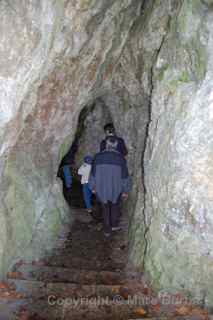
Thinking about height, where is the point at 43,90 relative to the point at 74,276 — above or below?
above

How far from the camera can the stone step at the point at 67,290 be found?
5297 mm

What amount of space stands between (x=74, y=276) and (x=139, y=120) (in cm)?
455

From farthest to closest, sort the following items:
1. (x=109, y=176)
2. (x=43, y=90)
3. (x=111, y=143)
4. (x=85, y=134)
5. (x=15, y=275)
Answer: (x=85, y=134), (x=111, y=143), (x=109, y=176), (x=43, y=90), (x=15, y=275)

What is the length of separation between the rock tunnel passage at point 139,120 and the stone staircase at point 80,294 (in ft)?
0.97

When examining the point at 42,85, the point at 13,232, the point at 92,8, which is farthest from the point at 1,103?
the point at 92,8

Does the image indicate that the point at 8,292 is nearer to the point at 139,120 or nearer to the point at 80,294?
the point at 80,294

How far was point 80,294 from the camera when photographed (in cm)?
527

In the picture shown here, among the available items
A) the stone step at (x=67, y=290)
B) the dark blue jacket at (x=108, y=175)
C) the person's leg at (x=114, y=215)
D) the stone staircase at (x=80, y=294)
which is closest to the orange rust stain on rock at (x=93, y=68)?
the dark blue jacket at (x=108, y=175)

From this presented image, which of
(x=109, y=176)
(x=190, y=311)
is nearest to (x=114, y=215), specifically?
(x=109, y=176)

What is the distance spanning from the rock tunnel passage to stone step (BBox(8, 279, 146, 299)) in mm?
549

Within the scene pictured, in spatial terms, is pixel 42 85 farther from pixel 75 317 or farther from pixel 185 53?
pixel 75 317

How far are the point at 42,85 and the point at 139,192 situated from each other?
2.90 m

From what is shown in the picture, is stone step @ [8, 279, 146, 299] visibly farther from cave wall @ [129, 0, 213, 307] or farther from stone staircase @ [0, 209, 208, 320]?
cave wall @ [129, 0, 213, 307]

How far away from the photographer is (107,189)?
8.27 metres
